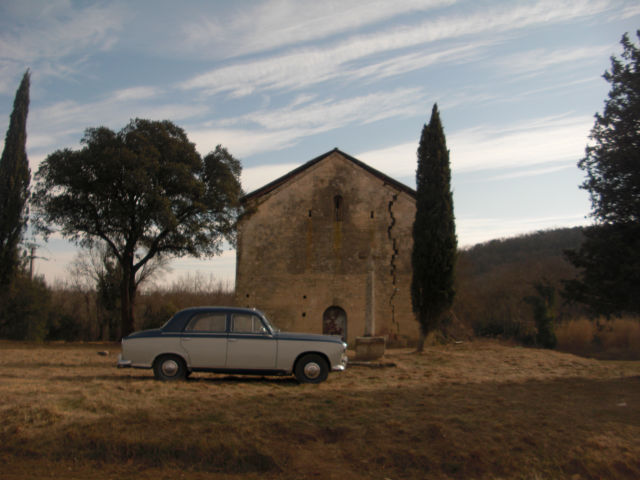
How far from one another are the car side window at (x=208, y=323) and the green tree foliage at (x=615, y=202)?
28.8 ft

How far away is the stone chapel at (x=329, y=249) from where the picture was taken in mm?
20781

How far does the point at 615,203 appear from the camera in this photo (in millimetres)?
12430

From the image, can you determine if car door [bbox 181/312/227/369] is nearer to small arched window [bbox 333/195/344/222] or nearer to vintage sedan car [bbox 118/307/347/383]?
vintage sedan car [bbox 118/307/347/383]

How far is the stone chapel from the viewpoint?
2078cm

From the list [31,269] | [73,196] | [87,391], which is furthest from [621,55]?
[31,269]

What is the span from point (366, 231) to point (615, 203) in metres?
10.5

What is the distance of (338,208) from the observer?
21719mm

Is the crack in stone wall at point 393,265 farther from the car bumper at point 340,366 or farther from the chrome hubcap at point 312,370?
the chrome hubcap at point 312,370

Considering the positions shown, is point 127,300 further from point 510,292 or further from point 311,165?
point 510,292

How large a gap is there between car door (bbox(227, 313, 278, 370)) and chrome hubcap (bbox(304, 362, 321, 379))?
0.63 m

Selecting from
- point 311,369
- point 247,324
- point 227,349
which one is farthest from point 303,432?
point 247,324

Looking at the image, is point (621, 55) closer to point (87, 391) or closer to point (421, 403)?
point (421, 403)

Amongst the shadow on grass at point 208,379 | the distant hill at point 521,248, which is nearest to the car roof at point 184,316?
the shadow on grass at point 208,379

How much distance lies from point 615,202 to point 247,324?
933 cm
